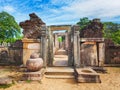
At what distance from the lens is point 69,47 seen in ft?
A: 38.7

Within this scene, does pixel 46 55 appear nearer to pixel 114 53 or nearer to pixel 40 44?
pixel 40 44

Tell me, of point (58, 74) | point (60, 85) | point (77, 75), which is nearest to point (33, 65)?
point (58, 74)

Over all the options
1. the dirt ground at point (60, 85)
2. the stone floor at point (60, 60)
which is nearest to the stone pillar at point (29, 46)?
the stone floor at point (60, 60)

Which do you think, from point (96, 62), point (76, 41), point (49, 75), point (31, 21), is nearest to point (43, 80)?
point (49, 75)

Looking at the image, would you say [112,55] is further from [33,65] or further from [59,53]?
[59,53]

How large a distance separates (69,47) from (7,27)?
87.3 ft

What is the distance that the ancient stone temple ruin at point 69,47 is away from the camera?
32.6 ft

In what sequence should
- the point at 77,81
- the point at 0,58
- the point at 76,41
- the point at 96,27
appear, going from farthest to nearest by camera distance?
the point at 0,58 < the point at 96,27 < the point at 76,41 < the point at 77,81

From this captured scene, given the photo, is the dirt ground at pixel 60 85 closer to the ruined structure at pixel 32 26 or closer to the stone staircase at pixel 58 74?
the stone staircase at pixel 58 74

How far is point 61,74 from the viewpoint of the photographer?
28.9ft

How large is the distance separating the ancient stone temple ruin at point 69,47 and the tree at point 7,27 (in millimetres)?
23858

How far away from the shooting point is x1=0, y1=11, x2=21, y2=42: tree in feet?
115

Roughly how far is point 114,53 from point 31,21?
7006 mm

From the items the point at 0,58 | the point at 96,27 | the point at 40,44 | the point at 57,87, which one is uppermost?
the point at 96,27
